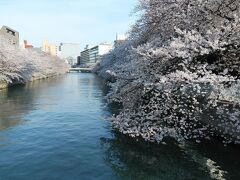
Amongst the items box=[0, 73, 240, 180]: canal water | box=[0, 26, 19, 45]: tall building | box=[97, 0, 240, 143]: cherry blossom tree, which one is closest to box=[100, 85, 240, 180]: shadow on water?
box=[0, 73, 240, 180]: canal water

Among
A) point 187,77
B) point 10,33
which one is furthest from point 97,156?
point 10,33

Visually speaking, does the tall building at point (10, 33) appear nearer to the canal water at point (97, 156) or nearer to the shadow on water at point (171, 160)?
the canal water at point (97, 156)

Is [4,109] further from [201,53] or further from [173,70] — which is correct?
[201,53]

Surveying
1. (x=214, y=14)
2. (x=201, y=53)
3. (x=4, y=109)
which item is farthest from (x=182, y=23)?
(x=4, y=109)

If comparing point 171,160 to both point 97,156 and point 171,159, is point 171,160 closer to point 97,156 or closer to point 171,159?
point 171,159

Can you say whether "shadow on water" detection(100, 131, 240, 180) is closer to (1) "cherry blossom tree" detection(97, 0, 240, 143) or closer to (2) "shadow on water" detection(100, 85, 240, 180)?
(2) "shadow on water" detection(100, 85, 240, 180)

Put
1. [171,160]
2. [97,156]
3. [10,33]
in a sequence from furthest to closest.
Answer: [10,33] < [97,156] < [171,160]

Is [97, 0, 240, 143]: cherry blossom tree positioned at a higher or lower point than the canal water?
higher

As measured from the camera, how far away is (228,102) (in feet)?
56.1

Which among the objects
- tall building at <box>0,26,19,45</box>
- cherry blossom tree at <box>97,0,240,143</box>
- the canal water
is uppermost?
tall building at <box>0,26,19,45</box>

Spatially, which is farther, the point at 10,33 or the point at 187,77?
the point at 10,33

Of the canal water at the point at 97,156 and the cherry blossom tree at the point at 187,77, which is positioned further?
the cherry blossom tree at the point at 187,77

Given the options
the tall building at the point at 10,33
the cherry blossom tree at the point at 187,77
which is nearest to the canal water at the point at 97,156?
the cherry blossom tree at the point at 187,77

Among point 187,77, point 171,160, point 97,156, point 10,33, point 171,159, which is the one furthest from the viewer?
point 10,33
